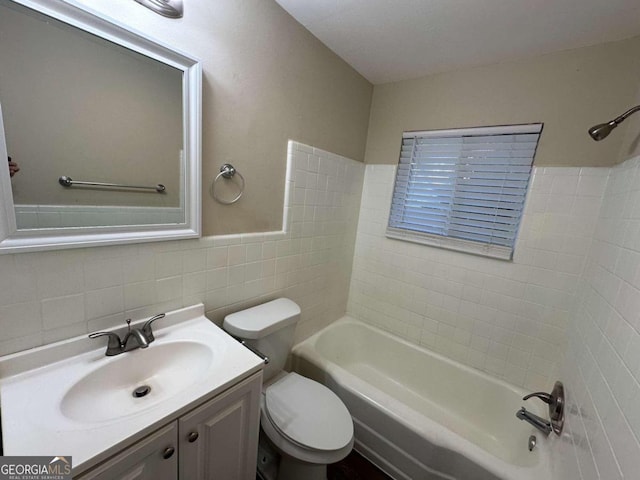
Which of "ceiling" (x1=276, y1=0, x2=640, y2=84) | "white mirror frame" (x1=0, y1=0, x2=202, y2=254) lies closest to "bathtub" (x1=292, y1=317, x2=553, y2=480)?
"white mirror frame" (x1=0, y1=0, x2=202, y2=254)

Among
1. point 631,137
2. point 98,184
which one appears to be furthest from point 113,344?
point 631,137

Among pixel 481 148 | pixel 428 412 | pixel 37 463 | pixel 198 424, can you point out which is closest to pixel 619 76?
pixel 481 148

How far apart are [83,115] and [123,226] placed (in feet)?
1.20

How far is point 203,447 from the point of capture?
2.69ft

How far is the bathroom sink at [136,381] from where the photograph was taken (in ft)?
2.55

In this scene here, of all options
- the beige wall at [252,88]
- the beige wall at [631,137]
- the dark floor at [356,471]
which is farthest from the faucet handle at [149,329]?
the beige wall at [631,137]

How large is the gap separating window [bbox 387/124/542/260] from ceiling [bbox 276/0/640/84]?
40 cm

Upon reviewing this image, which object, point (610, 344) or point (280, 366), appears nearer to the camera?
point (610, 344)

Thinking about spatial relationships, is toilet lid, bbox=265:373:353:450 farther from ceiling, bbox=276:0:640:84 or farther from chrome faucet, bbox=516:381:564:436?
ceiling, bbox=276:0:640:84

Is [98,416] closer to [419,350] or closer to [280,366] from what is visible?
[280,366]

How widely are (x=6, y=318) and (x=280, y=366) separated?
3.56ft

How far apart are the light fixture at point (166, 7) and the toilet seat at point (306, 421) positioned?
1.63 m

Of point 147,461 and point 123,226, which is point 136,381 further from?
point 123,226

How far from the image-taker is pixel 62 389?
29.3 inches
